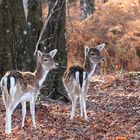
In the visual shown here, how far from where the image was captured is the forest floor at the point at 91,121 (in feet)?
32.6

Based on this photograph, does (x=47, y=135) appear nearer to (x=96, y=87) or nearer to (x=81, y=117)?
(x=81, y=117)

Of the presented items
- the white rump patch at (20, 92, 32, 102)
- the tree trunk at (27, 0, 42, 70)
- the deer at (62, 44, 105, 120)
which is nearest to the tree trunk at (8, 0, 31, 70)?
the tree trunk at (27, 0, 42, 70)

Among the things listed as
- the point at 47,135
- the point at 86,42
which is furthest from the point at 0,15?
the point at 86,42

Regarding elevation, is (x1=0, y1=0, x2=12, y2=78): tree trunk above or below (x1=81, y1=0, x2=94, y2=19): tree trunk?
above

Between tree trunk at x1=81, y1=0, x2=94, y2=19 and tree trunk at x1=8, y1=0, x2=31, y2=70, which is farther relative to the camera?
tree trunk at x1=81, y1=0, x2=94, y2=19

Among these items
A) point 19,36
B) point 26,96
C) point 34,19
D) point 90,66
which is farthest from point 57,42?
point 26,96

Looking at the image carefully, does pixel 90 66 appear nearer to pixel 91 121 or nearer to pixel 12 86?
pixel 91 121


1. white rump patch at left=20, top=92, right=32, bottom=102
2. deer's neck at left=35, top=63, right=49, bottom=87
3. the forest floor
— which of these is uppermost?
deer's neck at left=35, top=63, right=49, bottom=87

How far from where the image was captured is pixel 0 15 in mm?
12523

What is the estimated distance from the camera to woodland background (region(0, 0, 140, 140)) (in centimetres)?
1040

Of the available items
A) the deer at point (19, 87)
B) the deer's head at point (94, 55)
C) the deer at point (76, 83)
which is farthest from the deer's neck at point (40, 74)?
the deer's head at point (94, 55)

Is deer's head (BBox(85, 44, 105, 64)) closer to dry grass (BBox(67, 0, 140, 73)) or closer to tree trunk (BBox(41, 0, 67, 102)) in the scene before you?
tree trunk (BBox(41, 0, 67, 102))

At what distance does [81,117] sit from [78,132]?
153cm

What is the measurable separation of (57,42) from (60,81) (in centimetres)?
107
